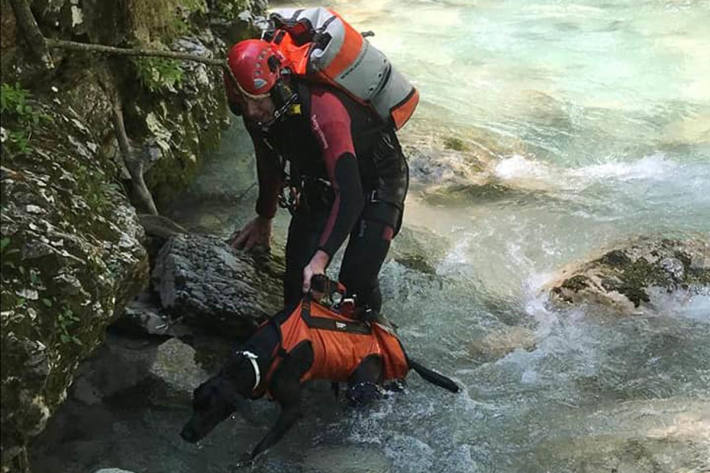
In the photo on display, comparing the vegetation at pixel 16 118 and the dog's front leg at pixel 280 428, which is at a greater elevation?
the vegetation at pixel 16 118

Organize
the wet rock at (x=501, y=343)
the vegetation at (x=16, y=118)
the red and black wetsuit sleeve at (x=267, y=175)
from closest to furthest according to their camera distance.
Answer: the vegetation at (x=16, y=118) < the red and black wetsuit sleeve at (x=267, y=175) < the wet rock at (x=501, y=343)

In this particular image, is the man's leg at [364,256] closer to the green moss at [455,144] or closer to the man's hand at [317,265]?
the man's hand at [317,265]

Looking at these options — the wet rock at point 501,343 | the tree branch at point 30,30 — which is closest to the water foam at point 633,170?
the wet rock at point 501,343

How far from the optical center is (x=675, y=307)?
6.11 m

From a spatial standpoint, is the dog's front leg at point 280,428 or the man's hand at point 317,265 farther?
the man's hand at point 317,265

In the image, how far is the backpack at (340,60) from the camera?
4.61m

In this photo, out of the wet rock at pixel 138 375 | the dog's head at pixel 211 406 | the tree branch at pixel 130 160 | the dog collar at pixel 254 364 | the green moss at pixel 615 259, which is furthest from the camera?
the green moss at pixel 615 259

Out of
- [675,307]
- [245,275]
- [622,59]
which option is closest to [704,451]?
[675,307]

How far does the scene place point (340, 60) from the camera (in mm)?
4645

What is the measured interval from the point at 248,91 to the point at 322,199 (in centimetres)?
92

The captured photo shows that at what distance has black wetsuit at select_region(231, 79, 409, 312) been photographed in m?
4.64

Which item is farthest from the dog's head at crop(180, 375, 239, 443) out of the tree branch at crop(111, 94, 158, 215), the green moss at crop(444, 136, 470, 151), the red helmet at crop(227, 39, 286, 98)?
the green moss at crop(444, 136, 470, 151)

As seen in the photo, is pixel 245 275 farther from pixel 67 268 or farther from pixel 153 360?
pixel 67 268

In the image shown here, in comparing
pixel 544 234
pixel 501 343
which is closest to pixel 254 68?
pixel 501 343
